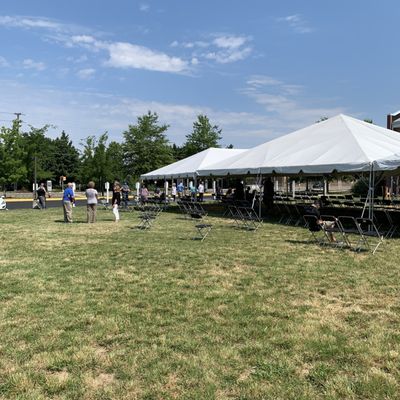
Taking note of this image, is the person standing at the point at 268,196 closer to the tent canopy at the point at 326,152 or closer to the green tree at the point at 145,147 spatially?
the tent canopy at the point at 326,152

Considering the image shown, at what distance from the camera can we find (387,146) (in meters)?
14.0

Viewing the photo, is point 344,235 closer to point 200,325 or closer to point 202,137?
point 200,325

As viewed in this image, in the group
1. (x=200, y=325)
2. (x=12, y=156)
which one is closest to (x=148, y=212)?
(x=200, y=325)

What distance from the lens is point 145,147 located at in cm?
4603

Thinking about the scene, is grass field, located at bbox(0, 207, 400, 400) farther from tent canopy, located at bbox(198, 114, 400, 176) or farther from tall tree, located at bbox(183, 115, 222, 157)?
tall tree, located at bbox(183, 115, 222, 157)

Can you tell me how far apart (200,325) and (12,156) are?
35.9 meters

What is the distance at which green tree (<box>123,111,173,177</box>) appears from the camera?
45875 mm

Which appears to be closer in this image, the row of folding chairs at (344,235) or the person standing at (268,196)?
the row of folding chairs at (344,235)

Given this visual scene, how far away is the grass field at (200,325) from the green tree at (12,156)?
97.1 ft

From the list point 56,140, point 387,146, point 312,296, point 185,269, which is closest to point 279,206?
point 387,146

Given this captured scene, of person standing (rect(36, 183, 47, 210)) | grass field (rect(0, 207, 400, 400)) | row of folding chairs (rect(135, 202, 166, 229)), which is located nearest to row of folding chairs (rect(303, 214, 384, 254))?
grass field (rect(0, 207, 400, 400))

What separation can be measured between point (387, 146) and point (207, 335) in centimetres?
1161

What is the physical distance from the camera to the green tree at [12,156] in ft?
119

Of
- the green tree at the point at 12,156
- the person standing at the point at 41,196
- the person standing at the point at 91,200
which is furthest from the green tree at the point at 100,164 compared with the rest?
the person standing at the point at 91,200
